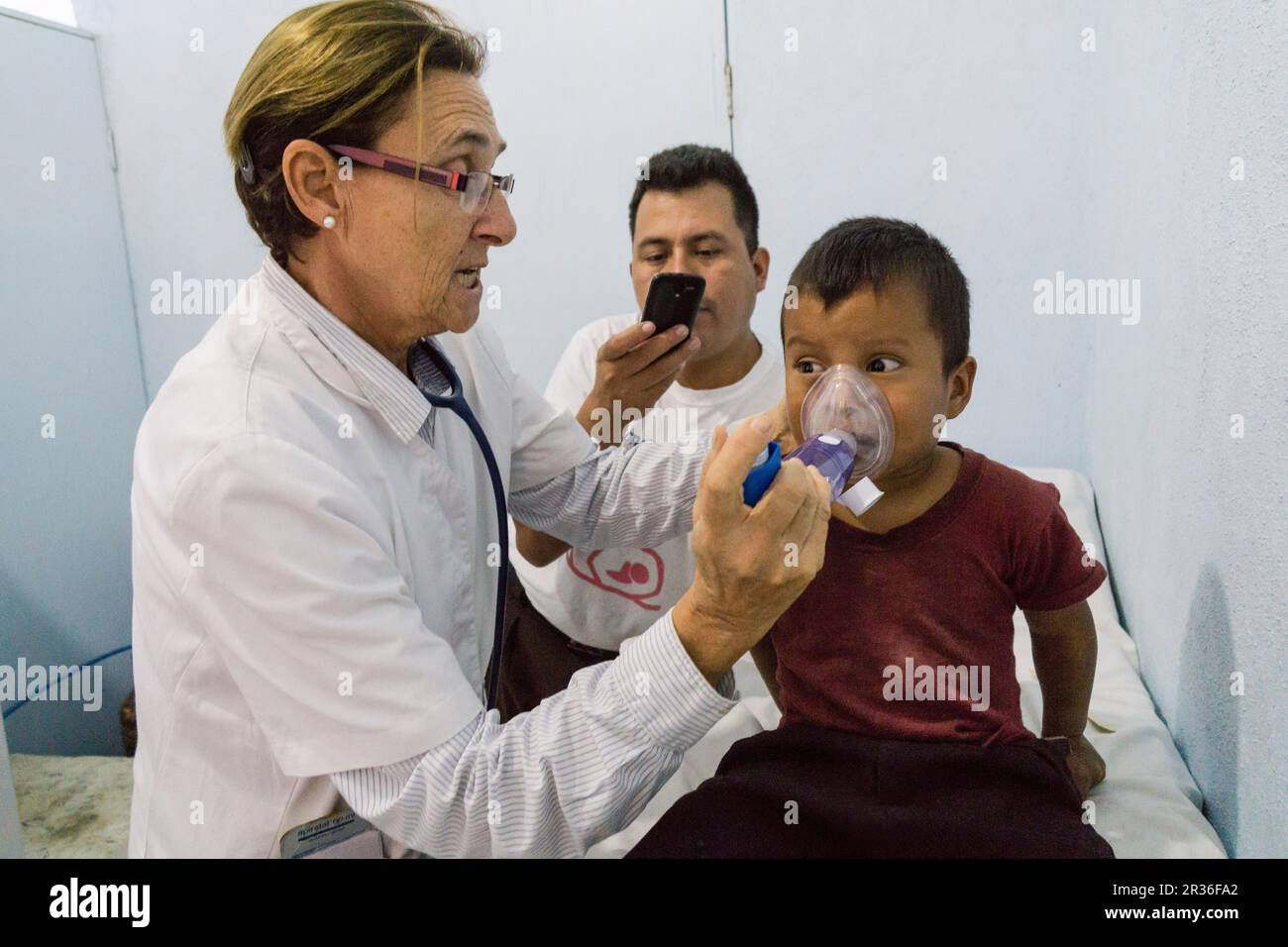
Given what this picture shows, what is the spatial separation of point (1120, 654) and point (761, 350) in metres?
0.81

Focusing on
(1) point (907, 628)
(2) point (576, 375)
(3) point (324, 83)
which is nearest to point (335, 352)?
(3) point (324, 83)

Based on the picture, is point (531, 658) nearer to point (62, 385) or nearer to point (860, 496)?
point (860, 496)

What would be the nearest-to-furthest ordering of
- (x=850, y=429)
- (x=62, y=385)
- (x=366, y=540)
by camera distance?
(x=366, y=540), (x=850, y=429), (x=62, y=385)

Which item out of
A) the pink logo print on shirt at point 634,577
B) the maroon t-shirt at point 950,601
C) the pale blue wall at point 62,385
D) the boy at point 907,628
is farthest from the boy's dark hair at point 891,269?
the pale blue wall at point 62,385

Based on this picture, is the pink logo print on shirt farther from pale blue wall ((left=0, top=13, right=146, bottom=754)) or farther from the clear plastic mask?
pale blue wall ((left=0, top=13, right=146, bottom=754))

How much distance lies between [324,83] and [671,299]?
2.02 feet

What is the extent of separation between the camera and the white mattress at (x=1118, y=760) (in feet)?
3.73

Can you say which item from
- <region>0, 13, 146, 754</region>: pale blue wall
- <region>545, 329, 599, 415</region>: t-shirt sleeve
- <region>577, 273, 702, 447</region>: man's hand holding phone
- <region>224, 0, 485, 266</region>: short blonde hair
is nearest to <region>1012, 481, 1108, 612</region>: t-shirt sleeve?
<region>577, 273, 702, 447</region>: man's hand holding phone

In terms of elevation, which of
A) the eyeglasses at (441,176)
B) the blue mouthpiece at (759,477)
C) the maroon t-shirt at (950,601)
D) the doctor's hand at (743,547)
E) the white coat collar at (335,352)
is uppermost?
the eyeglasses at (441,176)

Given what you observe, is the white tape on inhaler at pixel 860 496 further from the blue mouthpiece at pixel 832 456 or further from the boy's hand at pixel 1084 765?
the boy's hand at pixel 1084 765

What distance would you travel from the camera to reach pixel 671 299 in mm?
1498

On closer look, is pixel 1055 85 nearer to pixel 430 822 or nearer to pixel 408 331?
pixel 408 331

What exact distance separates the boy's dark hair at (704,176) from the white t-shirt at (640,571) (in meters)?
0.25
